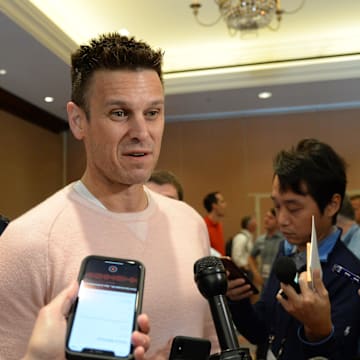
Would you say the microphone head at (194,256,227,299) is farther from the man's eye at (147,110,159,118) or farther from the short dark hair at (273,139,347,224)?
the short dark hair at (273,139,347,224)

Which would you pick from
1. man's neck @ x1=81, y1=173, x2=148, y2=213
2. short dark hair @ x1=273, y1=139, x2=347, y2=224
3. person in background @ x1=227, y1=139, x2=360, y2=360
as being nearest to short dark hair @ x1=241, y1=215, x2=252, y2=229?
person in background @ x1=227, y1=139, x2=360, y2=360

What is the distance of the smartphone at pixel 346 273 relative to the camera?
3.59ft

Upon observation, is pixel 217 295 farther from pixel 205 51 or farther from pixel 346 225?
pixel 205 51

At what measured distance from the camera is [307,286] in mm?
1051

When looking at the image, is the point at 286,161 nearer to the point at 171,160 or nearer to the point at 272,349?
the point at 272,349

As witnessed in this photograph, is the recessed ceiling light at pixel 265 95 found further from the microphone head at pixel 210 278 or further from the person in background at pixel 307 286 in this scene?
the microphone head at pixel 210 278

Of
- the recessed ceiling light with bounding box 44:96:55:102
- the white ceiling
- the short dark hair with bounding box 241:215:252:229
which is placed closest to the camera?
the white ceiling

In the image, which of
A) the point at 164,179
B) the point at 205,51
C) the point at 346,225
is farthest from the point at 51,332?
the point at 205,51

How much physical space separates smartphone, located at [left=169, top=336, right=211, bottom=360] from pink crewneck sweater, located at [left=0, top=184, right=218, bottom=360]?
20cm

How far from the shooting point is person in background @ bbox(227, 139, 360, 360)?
1.07 m

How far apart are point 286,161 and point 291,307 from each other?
0.48 m

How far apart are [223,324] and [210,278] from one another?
0.07 meters

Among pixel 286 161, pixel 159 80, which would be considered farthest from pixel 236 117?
pixel 159 80

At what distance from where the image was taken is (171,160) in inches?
274
